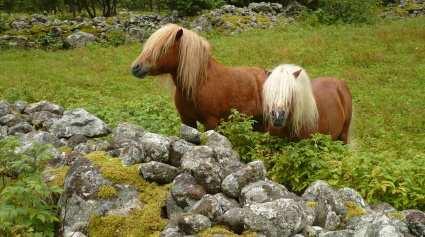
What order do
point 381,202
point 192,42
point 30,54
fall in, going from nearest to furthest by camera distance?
point 381,202, point 192,42, point 30,54

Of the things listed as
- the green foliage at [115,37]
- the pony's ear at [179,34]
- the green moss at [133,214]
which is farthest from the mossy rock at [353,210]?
the green foliage at [115,37]

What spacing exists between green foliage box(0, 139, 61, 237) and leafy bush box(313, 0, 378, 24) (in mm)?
20766

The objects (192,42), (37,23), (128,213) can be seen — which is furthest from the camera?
(37,23)

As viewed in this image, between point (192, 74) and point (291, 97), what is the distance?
57.8 inches

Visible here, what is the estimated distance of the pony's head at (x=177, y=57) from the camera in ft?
22.7

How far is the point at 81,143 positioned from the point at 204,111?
1.78m

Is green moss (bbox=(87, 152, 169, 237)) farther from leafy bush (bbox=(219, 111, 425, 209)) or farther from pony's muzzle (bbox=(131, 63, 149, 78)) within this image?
pony's muzzle (bbox=(131, 63, 149, 78))

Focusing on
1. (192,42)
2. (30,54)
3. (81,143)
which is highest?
(192,42)

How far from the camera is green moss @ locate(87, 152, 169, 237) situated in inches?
158

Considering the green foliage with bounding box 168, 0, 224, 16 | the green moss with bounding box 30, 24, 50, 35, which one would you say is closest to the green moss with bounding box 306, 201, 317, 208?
the green moss with bounding box 30, 24, 50, 35

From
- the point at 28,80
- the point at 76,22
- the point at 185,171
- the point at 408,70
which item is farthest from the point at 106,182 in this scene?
the point at 76,22

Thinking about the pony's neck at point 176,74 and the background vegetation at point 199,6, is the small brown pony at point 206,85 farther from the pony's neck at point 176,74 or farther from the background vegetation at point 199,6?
the background vegetation at point 199,6

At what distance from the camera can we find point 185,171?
439 cm

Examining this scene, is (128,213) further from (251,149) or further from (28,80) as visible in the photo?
(28,80)
